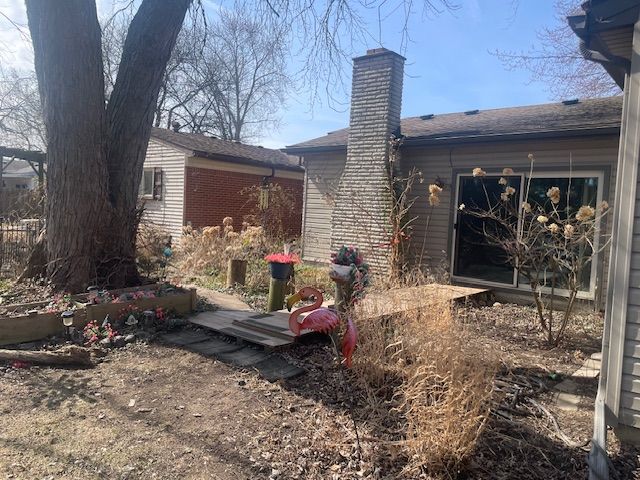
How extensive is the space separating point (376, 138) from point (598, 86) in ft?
26.8

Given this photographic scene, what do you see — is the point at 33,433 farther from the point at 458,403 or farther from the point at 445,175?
the point at 445,175

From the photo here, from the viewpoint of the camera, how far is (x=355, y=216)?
31.6 feet

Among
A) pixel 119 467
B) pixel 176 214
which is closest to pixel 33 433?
pixel 119 467

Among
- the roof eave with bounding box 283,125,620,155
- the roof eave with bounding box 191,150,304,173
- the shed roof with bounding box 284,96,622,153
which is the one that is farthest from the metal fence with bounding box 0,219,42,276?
the roof eave with bounding box 191,150,304,173

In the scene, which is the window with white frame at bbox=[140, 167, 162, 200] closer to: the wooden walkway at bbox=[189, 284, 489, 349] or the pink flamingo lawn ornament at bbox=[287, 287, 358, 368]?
the wooden walkway at bbox=[189, 284, 489, 349]

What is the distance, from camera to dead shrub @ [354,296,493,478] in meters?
2.87

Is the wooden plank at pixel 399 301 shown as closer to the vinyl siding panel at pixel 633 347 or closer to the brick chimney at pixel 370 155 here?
the vinyl siding panel at pixel 633 347

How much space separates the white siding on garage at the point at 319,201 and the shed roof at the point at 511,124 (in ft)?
1.25

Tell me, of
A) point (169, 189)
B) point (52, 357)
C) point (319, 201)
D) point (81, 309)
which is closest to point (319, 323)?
point (52, 357)

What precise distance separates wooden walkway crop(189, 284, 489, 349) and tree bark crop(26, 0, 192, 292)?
1.52m

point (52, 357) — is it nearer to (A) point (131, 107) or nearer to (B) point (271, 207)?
(A) point (131, 107)

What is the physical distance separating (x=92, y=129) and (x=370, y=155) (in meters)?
5.38

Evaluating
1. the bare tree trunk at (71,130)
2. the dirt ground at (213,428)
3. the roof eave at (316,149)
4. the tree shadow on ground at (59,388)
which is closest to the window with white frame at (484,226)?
the roof eave at (316,149)

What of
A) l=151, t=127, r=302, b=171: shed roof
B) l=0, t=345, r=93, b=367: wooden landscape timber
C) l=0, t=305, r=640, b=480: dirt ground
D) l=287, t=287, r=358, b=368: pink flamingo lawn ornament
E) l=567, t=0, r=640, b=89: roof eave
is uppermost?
l=151, t=127, r=302, b=171: shed roof
